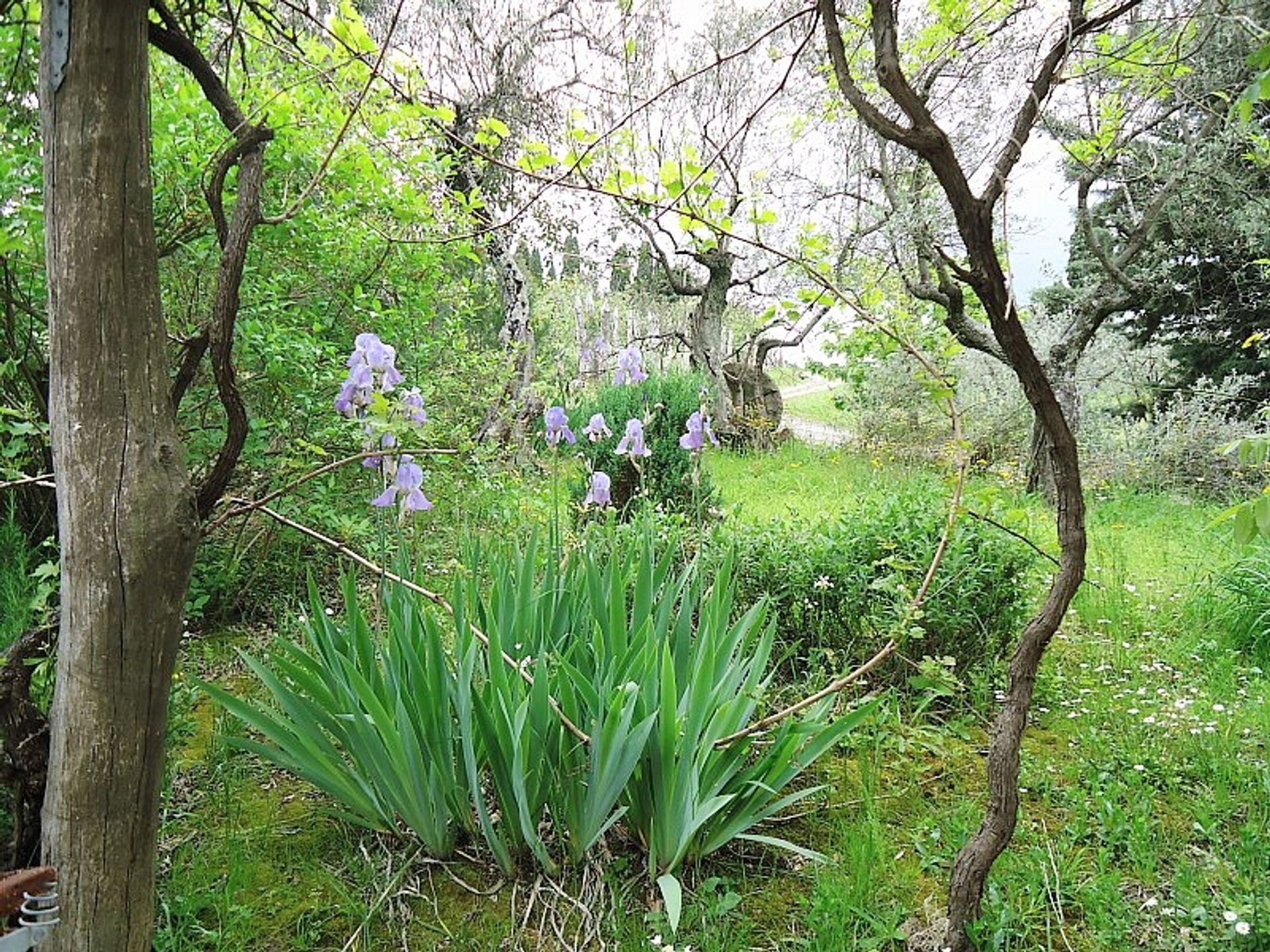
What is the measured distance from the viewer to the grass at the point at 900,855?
148cm

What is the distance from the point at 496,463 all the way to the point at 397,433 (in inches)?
103

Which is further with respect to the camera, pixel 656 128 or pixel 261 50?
pixel 656 128

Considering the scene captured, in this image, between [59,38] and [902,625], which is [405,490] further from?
[902,625]

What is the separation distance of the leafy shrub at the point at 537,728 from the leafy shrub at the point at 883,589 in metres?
0.89

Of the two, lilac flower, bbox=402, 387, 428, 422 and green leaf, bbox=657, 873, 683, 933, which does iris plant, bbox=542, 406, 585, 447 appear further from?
green leaf, bbox=657, 873, 683, 933

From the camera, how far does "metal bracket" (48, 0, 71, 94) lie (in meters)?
0.93

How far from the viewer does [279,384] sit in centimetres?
285

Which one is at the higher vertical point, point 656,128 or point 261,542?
point 656,128

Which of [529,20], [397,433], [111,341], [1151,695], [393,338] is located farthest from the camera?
[529,20]

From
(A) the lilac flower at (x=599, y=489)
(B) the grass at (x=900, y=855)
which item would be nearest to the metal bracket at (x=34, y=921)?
(B) the grass at (x=900, y=855)

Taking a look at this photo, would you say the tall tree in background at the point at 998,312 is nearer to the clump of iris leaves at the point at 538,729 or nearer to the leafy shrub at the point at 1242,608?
the clump of iris leaves at the point at 538,729

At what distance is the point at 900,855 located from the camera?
1734 mm

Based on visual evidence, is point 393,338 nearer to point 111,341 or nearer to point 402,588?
point 402,588

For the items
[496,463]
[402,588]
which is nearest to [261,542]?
[496,463]
